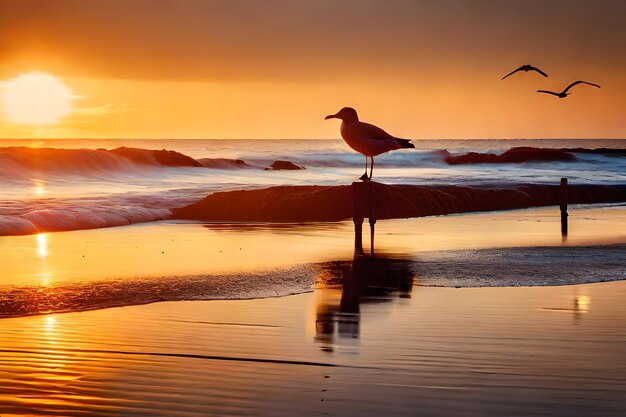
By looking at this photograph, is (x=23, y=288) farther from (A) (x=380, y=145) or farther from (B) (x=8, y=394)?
(A) (x=380, y=145)

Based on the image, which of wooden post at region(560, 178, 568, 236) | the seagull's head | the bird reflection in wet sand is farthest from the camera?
wooden post at region(560, 178, 568, 236)

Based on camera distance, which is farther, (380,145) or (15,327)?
(380,145)

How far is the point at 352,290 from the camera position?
11117 mm

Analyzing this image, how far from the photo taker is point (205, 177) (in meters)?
47.7

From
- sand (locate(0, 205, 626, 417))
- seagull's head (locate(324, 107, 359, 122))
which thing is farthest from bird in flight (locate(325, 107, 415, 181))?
sand (locate(0, 205, 626, 417))

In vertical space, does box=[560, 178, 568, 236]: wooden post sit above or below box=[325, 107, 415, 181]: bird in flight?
below

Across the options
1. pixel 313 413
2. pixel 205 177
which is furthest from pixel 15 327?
pixel 205 177

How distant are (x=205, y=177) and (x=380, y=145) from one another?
3123 centimetres

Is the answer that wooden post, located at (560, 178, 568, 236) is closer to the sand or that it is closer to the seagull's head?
the seagull's head

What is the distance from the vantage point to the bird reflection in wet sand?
8359 mm

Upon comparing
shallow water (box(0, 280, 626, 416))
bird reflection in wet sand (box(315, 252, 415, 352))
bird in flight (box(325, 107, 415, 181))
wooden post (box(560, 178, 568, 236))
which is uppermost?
bird in flight (box(325, 107, 415, 181))

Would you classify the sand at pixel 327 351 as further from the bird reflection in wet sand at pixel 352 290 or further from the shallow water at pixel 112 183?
the shallow water at pixel 112 183

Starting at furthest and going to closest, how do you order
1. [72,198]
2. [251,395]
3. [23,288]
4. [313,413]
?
1. [72,198]
2. [23,288]
3. [251,395]
4. [313,413]

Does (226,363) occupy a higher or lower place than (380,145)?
lower
